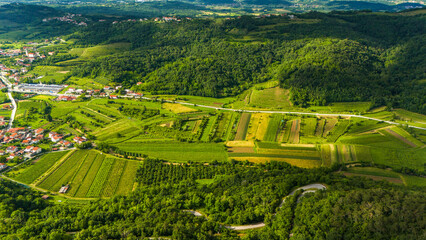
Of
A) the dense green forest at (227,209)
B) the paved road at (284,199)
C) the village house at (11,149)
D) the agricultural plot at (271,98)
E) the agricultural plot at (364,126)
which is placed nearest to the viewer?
the dense green forest at (227,209)

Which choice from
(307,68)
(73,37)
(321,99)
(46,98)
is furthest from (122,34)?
(321,99)

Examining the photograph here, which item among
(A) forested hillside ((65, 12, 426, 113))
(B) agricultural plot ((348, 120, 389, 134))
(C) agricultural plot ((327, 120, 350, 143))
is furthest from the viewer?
(A) forested hillside ((65, 12, 426, 113))

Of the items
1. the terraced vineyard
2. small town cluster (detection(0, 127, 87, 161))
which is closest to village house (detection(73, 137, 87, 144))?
small town cluster (detection(0, 127, 87, 161))

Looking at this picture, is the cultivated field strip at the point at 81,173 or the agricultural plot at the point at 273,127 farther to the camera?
the agricultural plot at the point at 273,127

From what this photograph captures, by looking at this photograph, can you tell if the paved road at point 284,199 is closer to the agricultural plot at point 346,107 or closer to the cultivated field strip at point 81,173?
the cultivated field strip at point 81,173

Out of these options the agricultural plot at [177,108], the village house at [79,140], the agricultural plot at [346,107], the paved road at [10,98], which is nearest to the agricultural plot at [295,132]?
the agricultural plot at [346,107]

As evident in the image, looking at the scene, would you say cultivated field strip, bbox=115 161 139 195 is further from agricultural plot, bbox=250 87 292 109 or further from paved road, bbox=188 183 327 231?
agricultural plot, bbox=250 87 292 109

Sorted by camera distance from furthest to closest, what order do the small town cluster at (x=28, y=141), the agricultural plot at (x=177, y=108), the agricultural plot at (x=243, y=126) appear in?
the agricultural plot at (x=177, y=108)
the agricultural plot at (x=243, y=126)
the small town cluster at (x=28, y=141)
